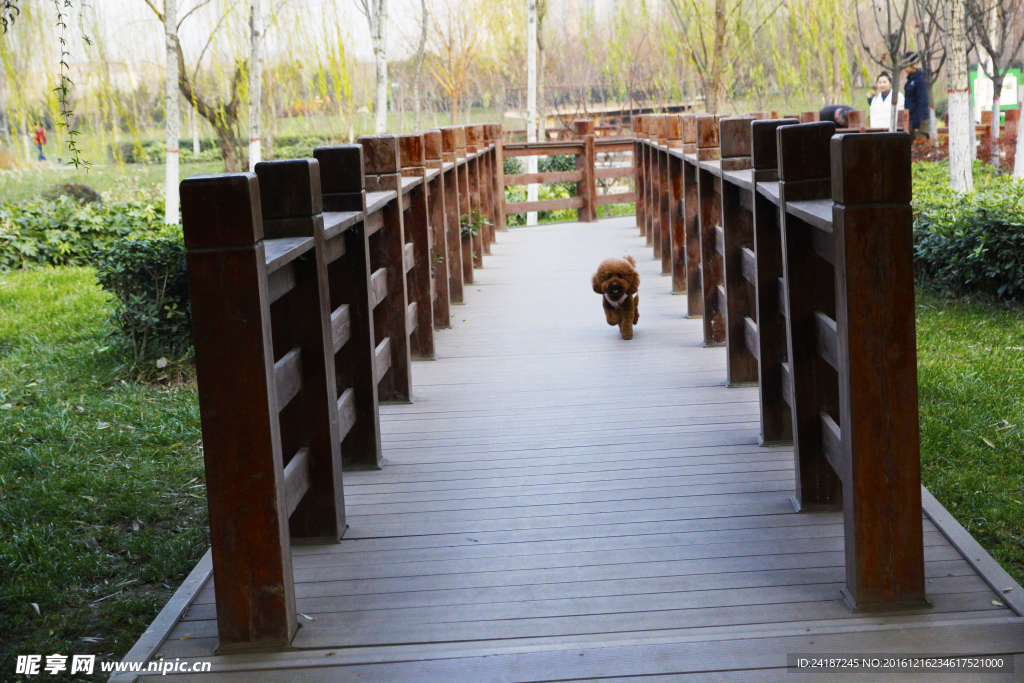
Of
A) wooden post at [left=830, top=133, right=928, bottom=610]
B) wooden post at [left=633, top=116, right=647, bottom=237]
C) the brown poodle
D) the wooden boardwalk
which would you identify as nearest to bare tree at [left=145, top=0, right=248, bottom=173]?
wooden post at [left=633, top=116, right=647, bottom=237]

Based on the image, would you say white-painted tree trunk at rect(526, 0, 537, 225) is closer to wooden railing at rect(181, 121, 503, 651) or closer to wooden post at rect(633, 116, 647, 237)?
wooden post at rect(633, 116, 647, 237)

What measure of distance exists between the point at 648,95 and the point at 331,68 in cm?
1740

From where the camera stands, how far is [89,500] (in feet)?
13.3

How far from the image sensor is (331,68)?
46.8 feet

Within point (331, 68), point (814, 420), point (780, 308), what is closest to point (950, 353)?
point (780, 308)

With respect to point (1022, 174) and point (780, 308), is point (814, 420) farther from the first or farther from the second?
point (1022, 174)

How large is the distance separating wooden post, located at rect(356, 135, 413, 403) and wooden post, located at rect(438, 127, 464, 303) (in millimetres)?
2285

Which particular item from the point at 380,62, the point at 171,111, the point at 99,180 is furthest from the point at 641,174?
the point at 99,180

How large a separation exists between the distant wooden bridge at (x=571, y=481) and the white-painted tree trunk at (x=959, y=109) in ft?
19.0

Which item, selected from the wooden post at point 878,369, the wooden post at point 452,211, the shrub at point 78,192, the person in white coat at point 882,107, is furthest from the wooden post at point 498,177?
the wooden post at point 878,369

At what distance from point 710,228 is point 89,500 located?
3590mm

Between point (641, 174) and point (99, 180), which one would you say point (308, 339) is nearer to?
point (641, 174)

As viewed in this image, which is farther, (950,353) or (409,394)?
(950,353)

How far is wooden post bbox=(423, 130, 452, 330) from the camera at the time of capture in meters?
6.41
